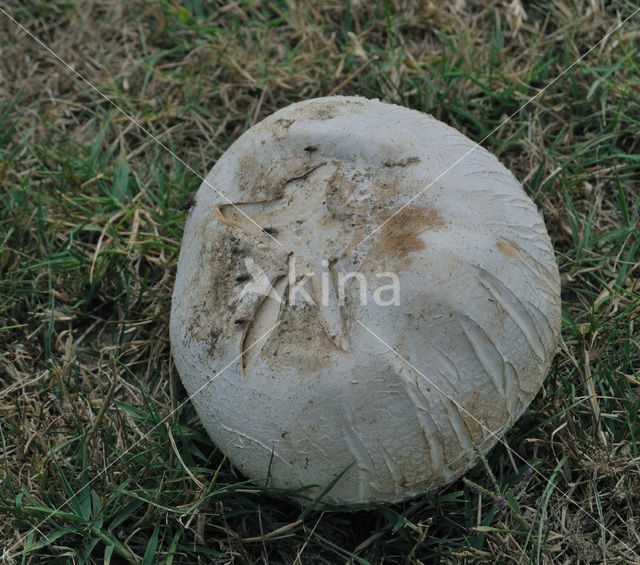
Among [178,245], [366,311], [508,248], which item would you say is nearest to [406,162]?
[508,248]

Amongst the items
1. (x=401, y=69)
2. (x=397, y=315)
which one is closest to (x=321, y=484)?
(x=397, y=315)

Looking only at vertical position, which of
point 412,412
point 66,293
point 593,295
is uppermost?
point 412,412

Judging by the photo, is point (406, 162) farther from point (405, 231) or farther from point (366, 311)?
point (366, 311)

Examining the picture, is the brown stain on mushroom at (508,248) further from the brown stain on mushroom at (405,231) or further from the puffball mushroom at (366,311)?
the brown stain on mushroom at (405,231)

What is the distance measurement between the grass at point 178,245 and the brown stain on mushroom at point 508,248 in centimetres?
65

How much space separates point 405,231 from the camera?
2311 mm

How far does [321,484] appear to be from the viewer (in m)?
2.31

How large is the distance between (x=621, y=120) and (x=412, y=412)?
201 centimetres

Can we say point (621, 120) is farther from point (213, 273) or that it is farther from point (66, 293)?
point (66, 293)

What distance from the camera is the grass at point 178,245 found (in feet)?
8.38

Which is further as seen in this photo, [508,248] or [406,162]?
[406,162]

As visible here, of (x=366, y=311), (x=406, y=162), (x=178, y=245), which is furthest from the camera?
(x=178, y=245)

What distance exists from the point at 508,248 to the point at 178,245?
5.04 ft

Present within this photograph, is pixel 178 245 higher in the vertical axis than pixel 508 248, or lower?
lower
